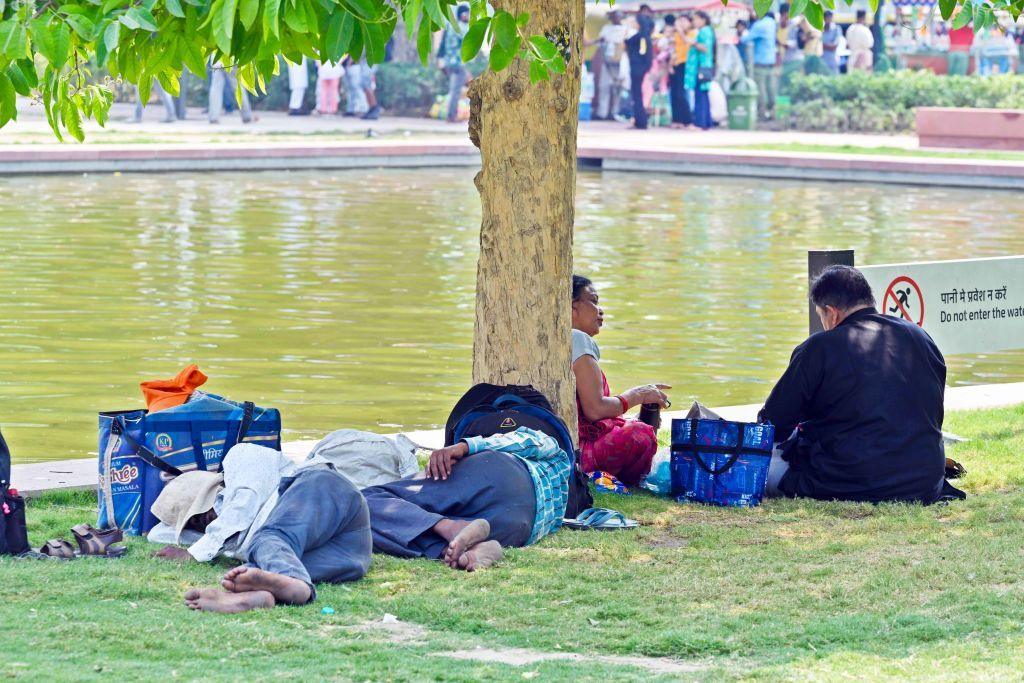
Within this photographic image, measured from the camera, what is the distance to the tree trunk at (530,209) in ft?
21.5

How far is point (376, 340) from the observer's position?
11320mm

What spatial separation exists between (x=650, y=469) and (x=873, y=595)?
2025mm

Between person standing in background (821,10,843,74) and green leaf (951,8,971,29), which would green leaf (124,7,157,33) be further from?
person standing in background (821,10,843,74)

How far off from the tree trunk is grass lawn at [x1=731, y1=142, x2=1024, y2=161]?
17.0m

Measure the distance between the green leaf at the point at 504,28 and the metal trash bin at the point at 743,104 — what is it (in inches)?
994

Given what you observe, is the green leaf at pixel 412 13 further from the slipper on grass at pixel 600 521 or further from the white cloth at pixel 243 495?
the slipper on grass at pixel 600 521

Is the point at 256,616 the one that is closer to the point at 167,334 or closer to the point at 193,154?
the point at 167,334

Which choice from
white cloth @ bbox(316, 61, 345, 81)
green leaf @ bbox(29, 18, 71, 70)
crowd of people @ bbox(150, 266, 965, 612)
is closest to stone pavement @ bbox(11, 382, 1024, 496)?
crowd of people @ bbox(150, 266, 965, 612)

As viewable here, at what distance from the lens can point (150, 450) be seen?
5930 millimetres

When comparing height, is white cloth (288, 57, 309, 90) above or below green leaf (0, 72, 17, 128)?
below

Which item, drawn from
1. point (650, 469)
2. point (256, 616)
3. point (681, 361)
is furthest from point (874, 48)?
point (256, 616)

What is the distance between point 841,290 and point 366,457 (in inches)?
80.3

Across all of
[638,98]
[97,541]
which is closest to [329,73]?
[638,98]

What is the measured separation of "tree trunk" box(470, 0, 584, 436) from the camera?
6553mm
